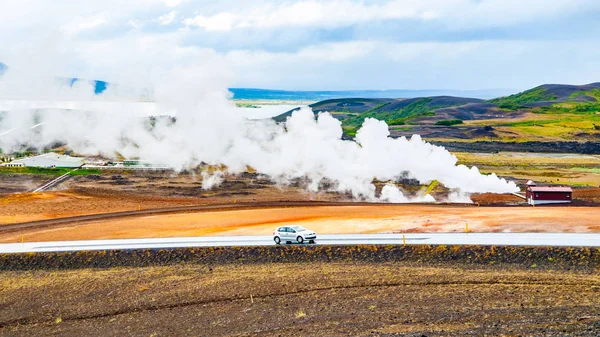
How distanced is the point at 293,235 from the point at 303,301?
12.4m

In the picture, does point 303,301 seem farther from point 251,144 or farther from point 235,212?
point 251,144

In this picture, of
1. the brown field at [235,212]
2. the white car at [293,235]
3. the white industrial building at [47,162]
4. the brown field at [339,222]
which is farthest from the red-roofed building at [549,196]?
the white industrial building at [47,162]

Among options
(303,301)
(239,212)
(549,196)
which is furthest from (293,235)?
(549,196)

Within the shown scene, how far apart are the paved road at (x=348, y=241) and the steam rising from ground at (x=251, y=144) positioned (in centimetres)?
3092

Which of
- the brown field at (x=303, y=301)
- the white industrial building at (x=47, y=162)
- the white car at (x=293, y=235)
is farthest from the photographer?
the white industrial building at (x=47, y=162)

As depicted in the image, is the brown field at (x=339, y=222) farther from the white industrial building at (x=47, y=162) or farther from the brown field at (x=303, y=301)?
the white industrial building at (x=47, y=162)

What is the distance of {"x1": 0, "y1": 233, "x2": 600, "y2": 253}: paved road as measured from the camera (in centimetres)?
4238

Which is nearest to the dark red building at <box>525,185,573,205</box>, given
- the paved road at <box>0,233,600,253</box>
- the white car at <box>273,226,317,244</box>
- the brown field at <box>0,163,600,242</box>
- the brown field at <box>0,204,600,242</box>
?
the brown field at <box>0,163,600,242</box>

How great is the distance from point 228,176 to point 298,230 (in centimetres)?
5409

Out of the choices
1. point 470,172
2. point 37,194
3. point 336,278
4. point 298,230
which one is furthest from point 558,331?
point 37,194

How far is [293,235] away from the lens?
43531 millimetres

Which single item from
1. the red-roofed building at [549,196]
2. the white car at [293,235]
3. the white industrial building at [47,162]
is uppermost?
the white industrial building at [47,162]

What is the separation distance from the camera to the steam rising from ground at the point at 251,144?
278 feet

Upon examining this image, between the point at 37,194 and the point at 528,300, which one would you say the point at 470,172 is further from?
the point at 37,194
